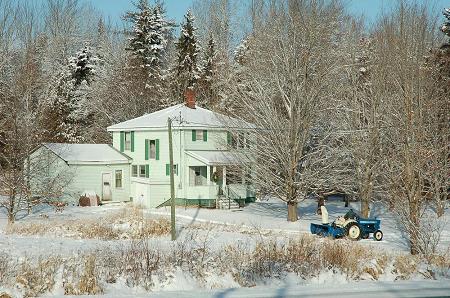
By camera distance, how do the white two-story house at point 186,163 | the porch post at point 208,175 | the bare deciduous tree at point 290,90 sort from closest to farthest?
the bare deciduous tree at point 290,90, the porch post at point 208,175, the white two-story house at point 186,163

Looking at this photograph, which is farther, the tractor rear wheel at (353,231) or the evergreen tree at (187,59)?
the evergreen tree at (187,59)

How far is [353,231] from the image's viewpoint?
21.8 meters

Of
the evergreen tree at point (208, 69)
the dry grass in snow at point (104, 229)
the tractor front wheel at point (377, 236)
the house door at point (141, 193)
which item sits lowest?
the tractor front wheel at point (377, 236)

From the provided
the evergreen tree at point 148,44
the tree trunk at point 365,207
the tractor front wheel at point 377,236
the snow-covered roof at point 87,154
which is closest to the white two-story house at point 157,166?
the snow-covered roof at point 87,154

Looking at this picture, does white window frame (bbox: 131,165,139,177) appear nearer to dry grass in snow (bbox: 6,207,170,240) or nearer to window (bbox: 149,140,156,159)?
window (bbox: 149,140,156,159)

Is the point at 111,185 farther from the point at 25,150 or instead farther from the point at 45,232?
the point at 45,232

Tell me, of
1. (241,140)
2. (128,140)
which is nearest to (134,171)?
(128,140)

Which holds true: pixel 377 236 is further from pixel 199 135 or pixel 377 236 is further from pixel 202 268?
pixel 199 135

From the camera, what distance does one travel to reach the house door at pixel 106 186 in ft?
123

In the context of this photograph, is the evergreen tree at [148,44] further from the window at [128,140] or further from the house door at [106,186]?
the house door at [106,186]

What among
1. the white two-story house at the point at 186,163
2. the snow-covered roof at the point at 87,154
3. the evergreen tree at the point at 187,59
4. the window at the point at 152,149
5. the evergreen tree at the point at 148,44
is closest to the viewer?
the white two-story house at the point at 186,163

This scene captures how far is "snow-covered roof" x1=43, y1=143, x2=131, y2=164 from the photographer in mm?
36688

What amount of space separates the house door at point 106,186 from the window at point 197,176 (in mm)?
5868

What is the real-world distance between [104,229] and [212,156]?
47.2 ft
